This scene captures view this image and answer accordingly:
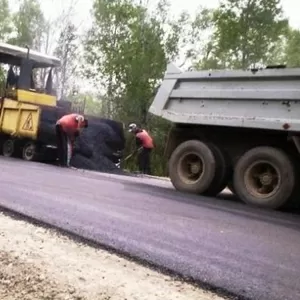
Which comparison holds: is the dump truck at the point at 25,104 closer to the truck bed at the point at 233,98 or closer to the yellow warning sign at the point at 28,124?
the yellow warning sign at the point at 28,124

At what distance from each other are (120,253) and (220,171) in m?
3.40

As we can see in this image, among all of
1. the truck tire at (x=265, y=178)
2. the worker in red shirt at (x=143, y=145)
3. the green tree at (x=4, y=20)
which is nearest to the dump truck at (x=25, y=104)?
the worker in red shirt at (x=143, y=145)

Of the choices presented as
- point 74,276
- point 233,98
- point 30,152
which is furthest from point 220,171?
point 30,152

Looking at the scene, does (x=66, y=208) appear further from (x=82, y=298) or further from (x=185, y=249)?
(x=82, y=298)

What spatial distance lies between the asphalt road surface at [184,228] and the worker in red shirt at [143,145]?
204 inches

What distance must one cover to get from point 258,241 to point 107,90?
55.6 ft

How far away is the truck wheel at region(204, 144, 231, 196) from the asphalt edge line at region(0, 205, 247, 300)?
298 centimetres

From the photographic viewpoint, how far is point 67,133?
9797 millimetres

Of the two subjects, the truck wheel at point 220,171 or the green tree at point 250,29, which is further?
the green tree at point 250,29

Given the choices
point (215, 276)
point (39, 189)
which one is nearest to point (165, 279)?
point (215, 276)

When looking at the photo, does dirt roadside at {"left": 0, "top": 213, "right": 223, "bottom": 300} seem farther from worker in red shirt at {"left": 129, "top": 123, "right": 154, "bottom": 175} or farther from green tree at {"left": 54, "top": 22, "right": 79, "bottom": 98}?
green tree at {"left": 54, "top": 22, "right": 79, "bottom": 98}

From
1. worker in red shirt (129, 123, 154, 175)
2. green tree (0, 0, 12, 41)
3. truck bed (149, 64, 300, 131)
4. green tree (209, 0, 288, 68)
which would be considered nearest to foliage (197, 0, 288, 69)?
green tree (209, 0, 288, 68)

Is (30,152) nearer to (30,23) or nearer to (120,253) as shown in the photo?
(120,253)

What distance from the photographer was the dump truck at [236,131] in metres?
5.65
